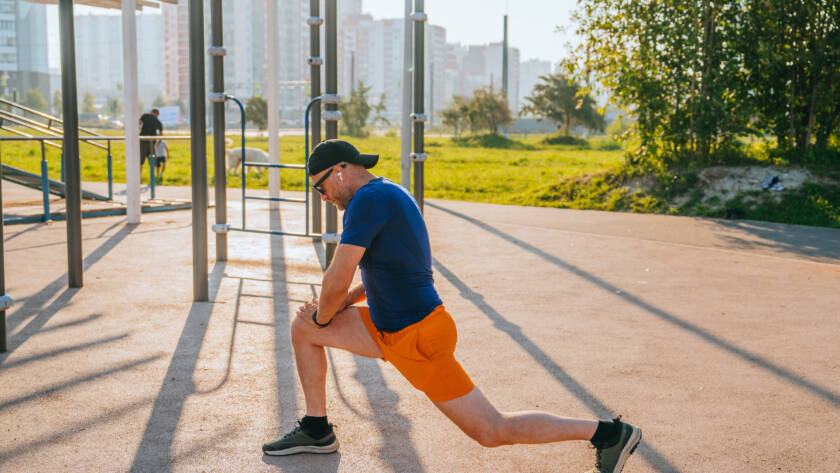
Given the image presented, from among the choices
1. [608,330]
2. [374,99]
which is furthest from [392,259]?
[374,99]

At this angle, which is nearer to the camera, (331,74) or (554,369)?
(554,369)

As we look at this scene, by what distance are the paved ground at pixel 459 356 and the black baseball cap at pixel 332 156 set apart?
1.36 metres

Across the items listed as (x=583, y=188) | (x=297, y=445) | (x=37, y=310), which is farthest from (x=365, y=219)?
(x=583, y=188)

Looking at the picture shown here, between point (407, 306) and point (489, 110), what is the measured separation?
48.5 metres

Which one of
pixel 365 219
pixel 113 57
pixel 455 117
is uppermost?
pixel 113 57

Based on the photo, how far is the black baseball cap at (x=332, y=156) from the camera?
132 inches

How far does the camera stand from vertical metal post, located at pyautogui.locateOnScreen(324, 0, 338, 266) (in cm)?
789

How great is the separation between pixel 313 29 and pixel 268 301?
4.47 m

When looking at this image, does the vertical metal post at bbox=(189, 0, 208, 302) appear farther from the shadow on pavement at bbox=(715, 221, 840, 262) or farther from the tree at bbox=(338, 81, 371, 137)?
the tree at bbox=(338, 81, 371, 137)

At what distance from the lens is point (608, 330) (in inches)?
245

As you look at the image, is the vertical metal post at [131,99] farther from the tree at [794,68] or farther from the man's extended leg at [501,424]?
the tree at [794,68]

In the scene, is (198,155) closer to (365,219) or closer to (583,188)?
(365,219)

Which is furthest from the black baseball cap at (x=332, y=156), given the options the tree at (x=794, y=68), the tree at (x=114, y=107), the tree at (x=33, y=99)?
the tree at (x=33, y=99)

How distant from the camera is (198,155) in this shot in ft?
22.3
